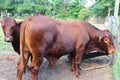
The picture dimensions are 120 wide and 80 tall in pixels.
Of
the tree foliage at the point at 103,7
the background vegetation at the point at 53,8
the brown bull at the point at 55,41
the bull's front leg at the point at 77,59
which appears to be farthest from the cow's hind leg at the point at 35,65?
the background vegetation at the point at 53,8

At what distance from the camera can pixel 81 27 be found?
611 cm

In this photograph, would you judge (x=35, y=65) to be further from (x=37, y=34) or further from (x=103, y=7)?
(x=103, y=7)

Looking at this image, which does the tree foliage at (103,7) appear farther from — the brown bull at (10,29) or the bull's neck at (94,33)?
the brown bull at (10,29)

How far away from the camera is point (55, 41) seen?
5.37 metres

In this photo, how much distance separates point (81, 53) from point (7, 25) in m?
1.75

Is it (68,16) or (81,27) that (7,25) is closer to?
(81,27)

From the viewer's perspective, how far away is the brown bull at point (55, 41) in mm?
4992

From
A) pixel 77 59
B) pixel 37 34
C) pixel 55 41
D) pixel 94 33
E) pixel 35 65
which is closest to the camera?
pixel 37 34

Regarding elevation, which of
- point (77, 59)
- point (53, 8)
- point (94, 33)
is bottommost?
point (53, 8)

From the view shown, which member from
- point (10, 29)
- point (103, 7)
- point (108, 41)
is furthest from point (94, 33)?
point (103, 7)

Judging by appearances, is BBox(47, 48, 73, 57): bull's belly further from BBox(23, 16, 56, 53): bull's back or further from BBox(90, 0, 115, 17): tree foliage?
BBox(90, 0, 115, 17): tree foliage

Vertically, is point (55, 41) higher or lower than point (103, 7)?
higher

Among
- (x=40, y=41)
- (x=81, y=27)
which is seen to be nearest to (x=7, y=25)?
(x=40, y=41)

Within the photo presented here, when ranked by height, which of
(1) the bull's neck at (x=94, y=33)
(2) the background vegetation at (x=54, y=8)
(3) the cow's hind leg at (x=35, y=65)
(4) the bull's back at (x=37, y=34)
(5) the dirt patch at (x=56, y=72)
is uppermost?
Result: (4) the bull's back at (x=37, y=34)
